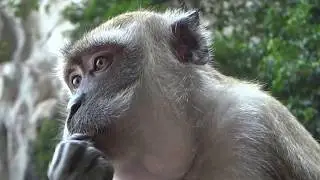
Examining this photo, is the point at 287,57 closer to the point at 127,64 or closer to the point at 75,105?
the point at 127,64

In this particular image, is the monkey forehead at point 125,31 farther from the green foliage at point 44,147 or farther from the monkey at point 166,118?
the green foliage at point 44,147

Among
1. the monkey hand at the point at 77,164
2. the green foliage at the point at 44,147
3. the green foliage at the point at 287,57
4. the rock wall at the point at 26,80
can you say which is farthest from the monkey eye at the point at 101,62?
the rock wall at the point at 26,80

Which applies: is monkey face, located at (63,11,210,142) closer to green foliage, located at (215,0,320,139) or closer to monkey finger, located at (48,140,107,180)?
monkey finger, located at (48,140,107,180)

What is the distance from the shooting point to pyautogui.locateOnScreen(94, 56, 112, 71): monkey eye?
1.77 m

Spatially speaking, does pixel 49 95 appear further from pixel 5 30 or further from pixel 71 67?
pixel 71 67

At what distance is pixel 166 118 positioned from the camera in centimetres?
175

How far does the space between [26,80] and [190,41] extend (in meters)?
1.36

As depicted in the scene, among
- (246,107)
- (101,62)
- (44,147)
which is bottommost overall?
(44,147)

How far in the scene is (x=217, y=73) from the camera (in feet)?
6.30

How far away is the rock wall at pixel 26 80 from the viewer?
272 cm

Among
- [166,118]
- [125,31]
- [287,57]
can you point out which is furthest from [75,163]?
[287,57]

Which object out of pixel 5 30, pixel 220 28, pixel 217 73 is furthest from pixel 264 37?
pixel 5 30

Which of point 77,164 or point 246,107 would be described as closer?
point 77,164

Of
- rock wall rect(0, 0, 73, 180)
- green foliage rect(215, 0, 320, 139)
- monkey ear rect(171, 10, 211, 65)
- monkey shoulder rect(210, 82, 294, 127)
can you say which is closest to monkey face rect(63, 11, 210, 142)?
monkey ear rect(171, 10, 211, 65)
